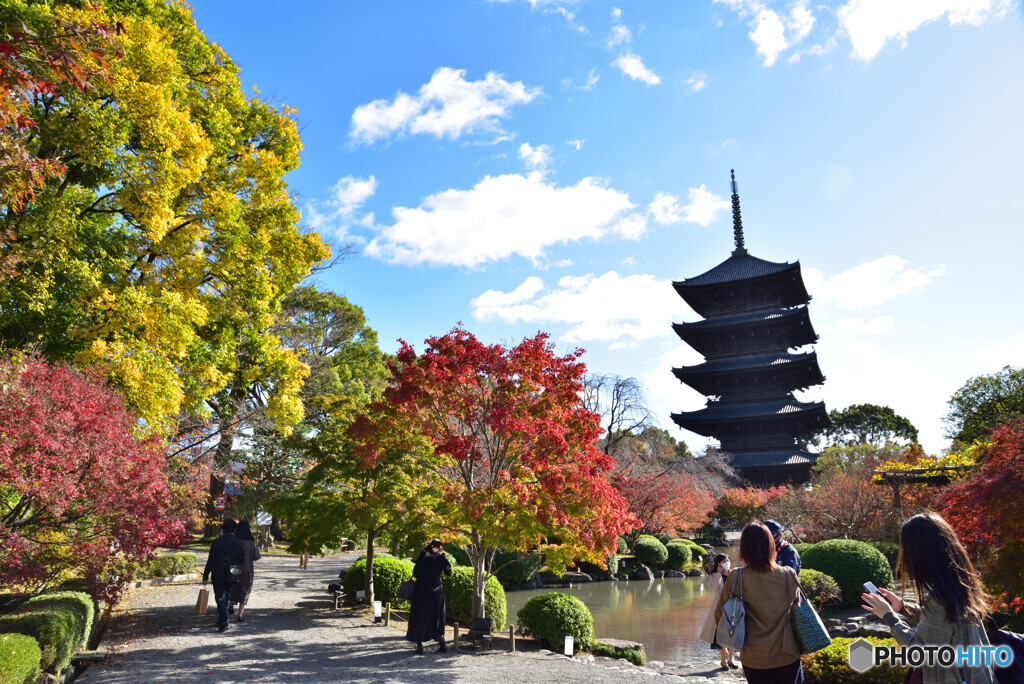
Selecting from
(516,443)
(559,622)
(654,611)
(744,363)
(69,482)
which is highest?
(744,363)

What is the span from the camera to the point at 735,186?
48750 millimetres

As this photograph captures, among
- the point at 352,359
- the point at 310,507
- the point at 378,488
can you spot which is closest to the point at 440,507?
the point at 378,488

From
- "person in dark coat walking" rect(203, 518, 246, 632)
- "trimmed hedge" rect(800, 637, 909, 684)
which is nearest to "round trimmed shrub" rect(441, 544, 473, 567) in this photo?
"person in dark coat walking" rect(203, 518, 246, 632)

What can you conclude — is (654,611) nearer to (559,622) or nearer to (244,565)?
(559,622)

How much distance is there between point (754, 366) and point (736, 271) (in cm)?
711

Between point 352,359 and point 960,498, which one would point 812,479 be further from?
point 960,498

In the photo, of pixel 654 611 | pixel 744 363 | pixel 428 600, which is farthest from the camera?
pixel 744 363

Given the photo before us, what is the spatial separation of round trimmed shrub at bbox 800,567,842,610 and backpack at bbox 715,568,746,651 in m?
10.8

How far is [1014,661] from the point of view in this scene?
2705 mm

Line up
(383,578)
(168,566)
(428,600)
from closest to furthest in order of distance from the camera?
(428,600), (383,578), (168,566)

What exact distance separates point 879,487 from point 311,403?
779 inches

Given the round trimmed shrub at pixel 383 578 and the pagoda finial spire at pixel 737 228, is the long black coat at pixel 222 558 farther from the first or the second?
the pagoda finial spire at pixel 737 228

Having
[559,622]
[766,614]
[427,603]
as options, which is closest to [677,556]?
[559,622]

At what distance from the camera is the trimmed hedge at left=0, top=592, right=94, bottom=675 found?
671 centimetres
